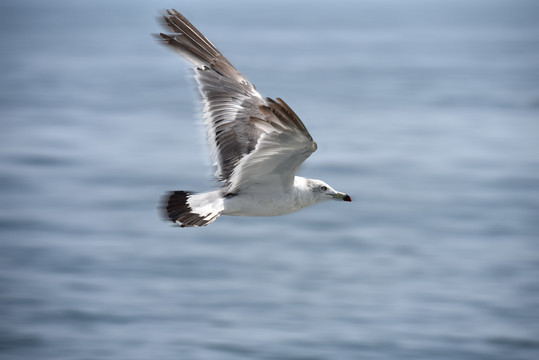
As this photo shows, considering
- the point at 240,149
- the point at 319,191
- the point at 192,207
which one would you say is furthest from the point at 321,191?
the point at 192,207

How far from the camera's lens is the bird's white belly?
27.7ft

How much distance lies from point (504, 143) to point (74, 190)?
14.7 m

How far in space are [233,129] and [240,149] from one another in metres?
0.23

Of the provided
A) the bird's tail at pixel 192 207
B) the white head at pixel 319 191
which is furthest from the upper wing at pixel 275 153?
the white head at pixel 319 191

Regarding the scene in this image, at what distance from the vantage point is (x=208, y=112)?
30.2ft

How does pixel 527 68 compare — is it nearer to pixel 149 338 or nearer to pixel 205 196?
pixel 149 338

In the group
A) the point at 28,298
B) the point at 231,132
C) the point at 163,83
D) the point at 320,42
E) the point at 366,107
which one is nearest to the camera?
the point at 231,132

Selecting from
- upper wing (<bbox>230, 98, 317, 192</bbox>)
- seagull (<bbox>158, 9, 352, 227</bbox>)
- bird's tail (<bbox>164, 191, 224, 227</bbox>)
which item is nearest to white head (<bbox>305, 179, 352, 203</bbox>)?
seagull (<bbox>158, 9, 352, 227</bbox>)

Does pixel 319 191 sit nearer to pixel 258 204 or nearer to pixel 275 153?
pixel 258 204

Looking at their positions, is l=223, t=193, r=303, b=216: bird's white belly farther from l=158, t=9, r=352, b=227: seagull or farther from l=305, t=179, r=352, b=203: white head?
l=305, t=179, r=352, b=203: white head

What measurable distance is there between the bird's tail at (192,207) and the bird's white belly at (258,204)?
121 mm

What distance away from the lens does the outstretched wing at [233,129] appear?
7.95m

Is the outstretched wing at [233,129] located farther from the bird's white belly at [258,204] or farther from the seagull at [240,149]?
the bird's white belly at [258,204]

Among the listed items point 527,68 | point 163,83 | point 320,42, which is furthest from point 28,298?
point 320,42
